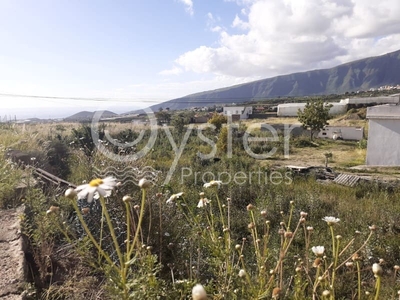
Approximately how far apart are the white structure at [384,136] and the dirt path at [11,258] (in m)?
12.7

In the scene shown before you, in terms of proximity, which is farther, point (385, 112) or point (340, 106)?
point (340, 106)

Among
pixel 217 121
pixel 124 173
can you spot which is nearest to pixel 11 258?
pixel 124 173

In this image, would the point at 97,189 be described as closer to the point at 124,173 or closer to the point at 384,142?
the point at 124,173

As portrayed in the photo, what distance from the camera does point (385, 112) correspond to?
38.7 feet

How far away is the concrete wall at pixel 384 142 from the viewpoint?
1170 centimetres

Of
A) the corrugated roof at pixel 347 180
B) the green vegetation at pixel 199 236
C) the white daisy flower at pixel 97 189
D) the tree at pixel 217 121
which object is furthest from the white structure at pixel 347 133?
the white daisy flower at pixel 97 189

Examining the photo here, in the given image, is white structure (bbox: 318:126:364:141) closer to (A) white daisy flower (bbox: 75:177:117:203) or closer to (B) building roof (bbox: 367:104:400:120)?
(B) building roof (bbox: 367:104:400:120)

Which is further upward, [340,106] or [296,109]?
[340,106]

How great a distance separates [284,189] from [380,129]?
7640 mm

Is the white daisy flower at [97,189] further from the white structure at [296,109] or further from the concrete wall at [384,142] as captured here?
the white structure at [296,109]

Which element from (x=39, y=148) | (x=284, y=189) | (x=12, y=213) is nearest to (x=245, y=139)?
(x=284, y=189)

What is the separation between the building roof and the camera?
11516 millimetres

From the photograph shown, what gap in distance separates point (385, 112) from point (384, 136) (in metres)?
0.92

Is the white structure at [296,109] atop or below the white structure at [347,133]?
atop
